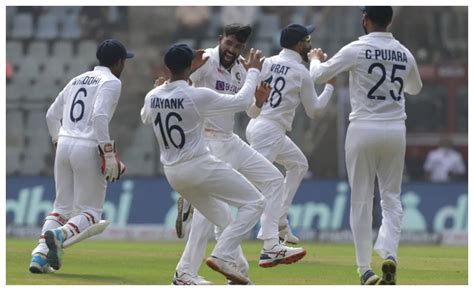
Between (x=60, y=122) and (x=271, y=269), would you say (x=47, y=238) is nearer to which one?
(x=60, y=122)

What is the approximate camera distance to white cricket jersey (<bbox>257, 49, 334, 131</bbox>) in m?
12.7

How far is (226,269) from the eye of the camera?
34.0ft

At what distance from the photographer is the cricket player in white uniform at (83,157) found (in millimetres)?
11727

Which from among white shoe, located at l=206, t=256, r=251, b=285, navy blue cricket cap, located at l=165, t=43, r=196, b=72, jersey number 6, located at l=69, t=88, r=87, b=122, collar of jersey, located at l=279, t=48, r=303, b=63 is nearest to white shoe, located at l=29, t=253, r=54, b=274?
jersey number 6, located at l=69, t=88, r=87, b=122

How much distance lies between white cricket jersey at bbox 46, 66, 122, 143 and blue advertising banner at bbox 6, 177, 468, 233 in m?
9.33

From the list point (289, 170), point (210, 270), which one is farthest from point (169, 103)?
point (289, 170)

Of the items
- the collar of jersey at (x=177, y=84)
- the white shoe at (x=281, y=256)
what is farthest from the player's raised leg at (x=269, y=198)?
the collar of jersey at (x=177, y=84)

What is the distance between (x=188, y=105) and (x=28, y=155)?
47.7 feet

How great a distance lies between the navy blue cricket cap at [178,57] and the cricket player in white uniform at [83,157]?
4.44ft

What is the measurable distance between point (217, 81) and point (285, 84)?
1.35m

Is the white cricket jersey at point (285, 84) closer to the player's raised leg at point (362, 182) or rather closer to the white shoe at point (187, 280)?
the player's raised leg at point (362, 182)

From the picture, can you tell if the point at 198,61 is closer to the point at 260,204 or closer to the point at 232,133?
the point at 232,133

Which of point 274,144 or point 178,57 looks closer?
point 178,57

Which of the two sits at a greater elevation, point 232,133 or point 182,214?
point 232,133
